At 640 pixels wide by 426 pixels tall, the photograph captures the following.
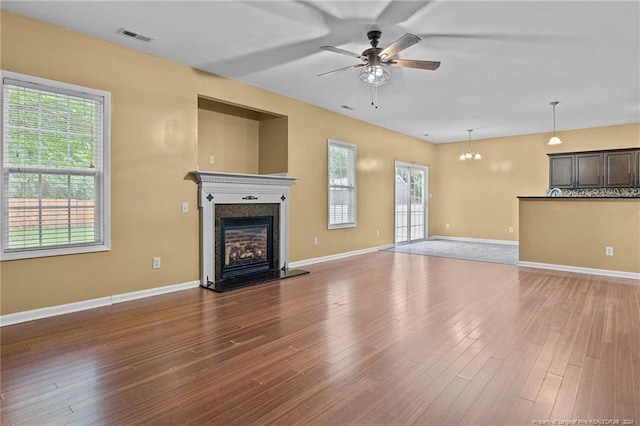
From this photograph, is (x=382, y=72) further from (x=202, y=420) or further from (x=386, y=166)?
(x=386, y=166)

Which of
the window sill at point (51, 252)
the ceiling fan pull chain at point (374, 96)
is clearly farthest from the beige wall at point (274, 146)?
the window sill at point (51, 252)

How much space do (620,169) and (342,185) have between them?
5561 mm

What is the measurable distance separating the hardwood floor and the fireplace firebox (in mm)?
803

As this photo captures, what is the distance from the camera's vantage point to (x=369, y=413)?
184cm

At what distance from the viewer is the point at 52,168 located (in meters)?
3.39

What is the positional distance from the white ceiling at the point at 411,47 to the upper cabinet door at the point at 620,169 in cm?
130

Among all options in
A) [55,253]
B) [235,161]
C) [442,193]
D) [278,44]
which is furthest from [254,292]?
[442,193]

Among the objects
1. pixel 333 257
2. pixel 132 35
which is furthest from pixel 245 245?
pixel 132 35

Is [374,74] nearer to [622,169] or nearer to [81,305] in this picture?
[81,305]

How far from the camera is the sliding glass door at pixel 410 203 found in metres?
8.62

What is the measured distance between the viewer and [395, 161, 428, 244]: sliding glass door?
8.62 metres

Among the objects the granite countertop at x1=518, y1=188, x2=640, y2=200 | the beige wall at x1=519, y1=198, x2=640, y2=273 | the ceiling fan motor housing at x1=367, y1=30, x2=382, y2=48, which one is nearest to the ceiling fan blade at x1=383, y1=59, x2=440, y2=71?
the ceiling fan motor housing at x1=367, y1=30, x2=382, y2=48

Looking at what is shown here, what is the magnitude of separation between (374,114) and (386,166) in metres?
1.58

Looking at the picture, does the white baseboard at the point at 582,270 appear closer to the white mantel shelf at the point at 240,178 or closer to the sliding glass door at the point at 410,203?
the sliding glass door at the point at 410,203
